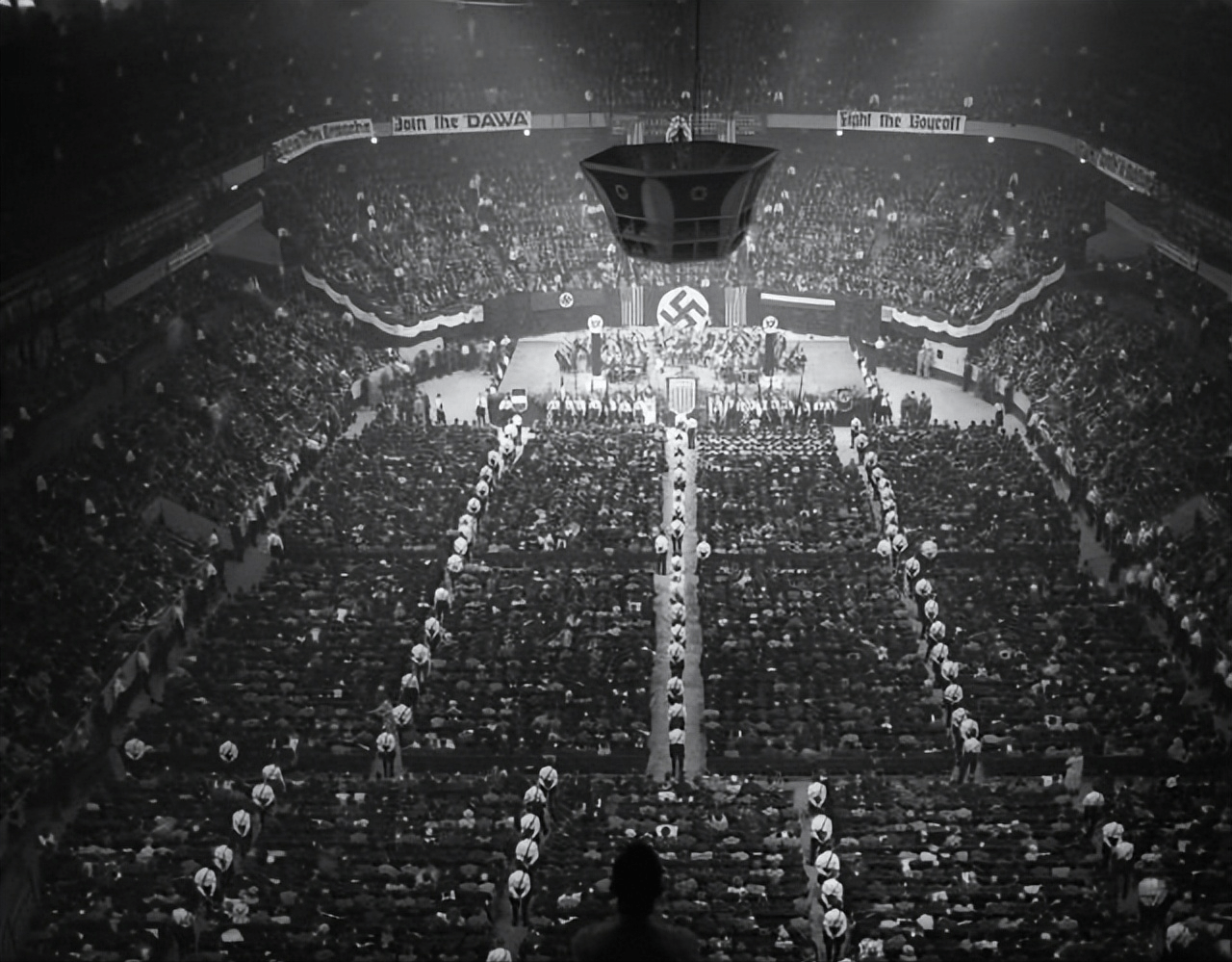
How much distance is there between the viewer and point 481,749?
995 inches

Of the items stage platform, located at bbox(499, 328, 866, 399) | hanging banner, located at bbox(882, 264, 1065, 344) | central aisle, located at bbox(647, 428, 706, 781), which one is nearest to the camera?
central aisle, located at bbox(647, 428, 706, 781)

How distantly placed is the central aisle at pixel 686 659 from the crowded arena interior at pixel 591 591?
0.65ft

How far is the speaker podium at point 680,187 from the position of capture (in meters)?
21.4

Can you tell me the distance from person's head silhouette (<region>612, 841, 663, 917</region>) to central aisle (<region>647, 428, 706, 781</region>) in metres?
19.1

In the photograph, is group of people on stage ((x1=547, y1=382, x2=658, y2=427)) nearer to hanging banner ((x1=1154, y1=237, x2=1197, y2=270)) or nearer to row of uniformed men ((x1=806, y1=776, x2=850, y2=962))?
hanging banner ((x1=1154, y1=237, x2=1197, y2=270))

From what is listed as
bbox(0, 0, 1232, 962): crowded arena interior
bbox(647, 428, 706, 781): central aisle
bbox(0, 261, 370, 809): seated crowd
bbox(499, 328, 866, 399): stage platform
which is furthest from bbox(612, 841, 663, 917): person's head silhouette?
bbox(499, 328, 866, 399): stage platform

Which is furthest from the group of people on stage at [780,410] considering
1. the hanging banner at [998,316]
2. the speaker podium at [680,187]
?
the speaker podium at [680,187]

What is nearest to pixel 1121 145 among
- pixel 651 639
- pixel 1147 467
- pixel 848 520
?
pixel 1147 467

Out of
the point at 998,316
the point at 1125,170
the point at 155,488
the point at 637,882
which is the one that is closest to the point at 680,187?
the point at 637,882

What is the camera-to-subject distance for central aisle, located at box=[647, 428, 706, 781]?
26188 millimetres

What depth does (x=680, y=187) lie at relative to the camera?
2139 cm

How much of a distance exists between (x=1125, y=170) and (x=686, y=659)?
24592 mm

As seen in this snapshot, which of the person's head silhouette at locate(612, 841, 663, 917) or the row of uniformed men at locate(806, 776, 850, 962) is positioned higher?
the row of uniformed men at locate(806, 776, 850, 962)

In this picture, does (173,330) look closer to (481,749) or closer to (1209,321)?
(481,749)
